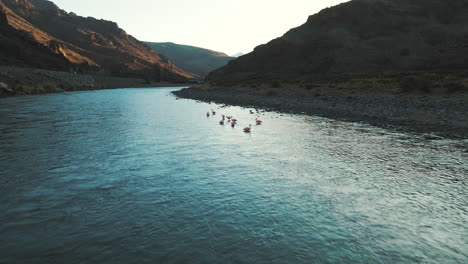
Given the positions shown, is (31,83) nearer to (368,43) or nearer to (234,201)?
(234,201)

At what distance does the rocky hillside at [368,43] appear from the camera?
90.6 metres

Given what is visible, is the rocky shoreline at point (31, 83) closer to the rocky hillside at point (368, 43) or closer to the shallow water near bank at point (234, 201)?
the shallow water near bank at point (234, 201)

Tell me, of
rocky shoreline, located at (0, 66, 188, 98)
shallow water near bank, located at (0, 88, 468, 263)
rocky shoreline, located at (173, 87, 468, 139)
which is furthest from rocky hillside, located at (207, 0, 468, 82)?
shallow water near bank, located at (0, 88, 468, 263)

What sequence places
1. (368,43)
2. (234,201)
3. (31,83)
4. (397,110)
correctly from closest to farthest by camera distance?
1. (234,201)
2. (397,110)
3. (31,83)
4. (368,43)

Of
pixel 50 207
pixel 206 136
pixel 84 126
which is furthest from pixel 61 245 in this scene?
pixel 84 126

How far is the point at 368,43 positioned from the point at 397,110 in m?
88.6

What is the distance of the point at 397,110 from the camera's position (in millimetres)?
30141

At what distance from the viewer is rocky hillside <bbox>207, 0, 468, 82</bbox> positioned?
9061 centimetres

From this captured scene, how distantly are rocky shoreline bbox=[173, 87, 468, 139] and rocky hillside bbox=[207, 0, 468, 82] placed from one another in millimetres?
52713

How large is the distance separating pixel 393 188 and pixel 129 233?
10114mm

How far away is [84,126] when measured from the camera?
27.3 meters

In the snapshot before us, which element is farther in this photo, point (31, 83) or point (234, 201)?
point (31, 83)

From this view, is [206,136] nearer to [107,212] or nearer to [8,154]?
[8,154]

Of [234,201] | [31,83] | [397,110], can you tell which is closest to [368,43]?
[397,110]
